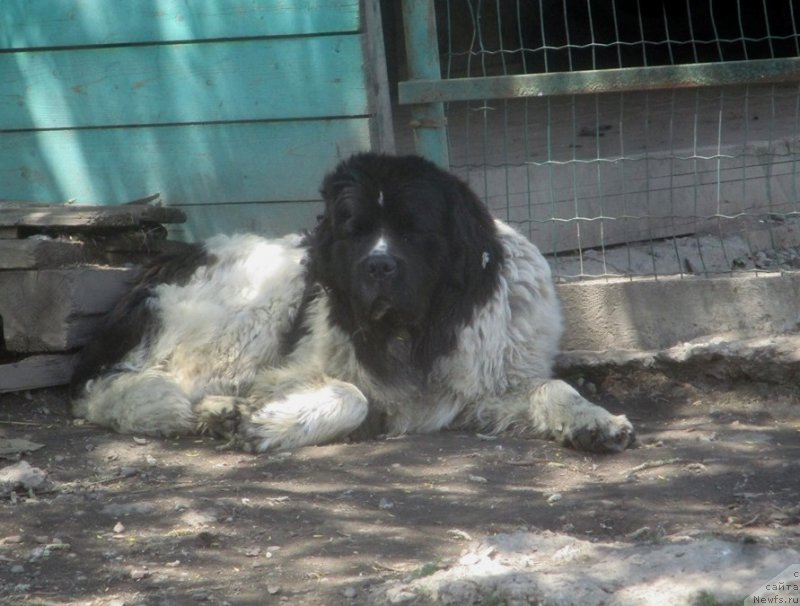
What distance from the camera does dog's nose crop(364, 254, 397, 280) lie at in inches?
185

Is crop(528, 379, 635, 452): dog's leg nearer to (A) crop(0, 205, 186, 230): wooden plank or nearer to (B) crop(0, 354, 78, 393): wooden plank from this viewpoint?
(A) crop(0, 205, 186, 230): wooden plank

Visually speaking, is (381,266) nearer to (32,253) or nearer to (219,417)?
(219,417)

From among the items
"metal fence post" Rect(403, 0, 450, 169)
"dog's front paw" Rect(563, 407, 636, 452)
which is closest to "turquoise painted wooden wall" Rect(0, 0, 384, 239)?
"metal fence post" Rect(403, 0, 450, 169)

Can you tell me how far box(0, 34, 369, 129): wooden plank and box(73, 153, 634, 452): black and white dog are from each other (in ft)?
2.64

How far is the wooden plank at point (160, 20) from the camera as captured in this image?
5.77 m

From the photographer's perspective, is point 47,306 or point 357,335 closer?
point 357,335

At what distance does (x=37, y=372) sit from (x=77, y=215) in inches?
31.5

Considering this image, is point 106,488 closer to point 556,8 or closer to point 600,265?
point 600,265

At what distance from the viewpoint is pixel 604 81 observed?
5602mm

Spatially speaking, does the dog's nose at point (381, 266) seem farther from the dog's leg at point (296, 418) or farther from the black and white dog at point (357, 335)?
the dog's leg at point (296, 418)

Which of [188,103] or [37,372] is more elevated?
[188,103]

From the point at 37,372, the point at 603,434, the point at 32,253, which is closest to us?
the point at 603,434

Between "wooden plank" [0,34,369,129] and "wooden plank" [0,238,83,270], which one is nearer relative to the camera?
"wooden plank" [0,238,83,270]

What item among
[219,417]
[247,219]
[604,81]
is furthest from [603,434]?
[247,219]
